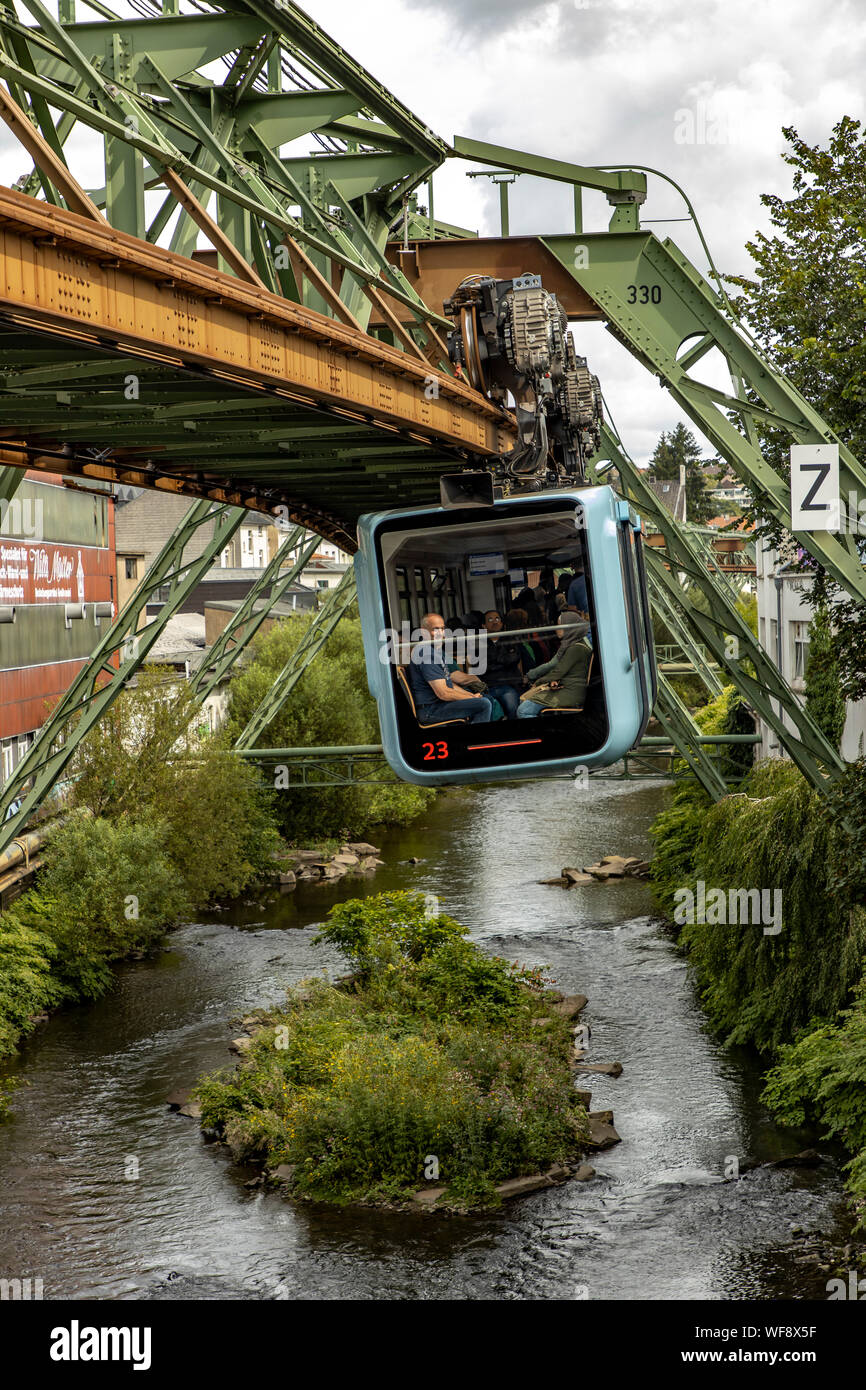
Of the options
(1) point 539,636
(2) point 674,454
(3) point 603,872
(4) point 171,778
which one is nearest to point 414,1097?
(1) point 539,636

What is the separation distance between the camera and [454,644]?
10.4 metres

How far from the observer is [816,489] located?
12.3 meters

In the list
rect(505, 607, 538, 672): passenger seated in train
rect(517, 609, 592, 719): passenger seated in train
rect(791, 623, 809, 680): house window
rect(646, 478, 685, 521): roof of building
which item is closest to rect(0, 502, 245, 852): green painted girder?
rect(505, 607, 538, 672): passenger seated in train

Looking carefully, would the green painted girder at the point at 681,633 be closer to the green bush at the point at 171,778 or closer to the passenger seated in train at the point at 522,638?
the green bush at the point at 171,778

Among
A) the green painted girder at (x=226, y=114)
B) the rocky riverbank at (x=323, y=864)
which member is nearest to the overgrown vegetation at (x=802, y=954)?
the green painted girder at (x=226, y=114)

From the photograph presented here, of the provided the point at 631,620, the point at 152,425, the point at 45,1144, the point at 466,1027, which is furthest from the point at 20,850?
the point at 631,620

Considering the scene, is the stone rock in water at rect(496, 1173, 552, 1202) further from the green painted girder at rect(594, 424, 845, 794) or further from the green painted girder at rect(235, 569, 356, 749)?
the green painted girder at rect(235, 569, 356, 749)

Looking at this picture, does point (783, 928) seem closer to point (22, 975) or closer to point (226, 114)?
point (226, 114)

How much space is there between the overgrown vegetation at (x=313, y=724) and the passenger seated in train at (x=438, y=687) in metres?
28.9

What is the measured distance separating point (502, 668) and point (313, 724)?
30274 mm

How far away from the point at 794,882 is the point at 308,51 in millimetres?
13246

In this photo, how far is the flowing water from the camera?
50.1ft

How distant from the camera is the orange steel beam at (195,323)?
6672mm

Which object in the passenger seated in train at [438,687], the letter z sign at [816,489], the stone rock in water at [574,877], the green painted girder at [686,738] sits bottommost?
the stone rock in water at [574,877]
